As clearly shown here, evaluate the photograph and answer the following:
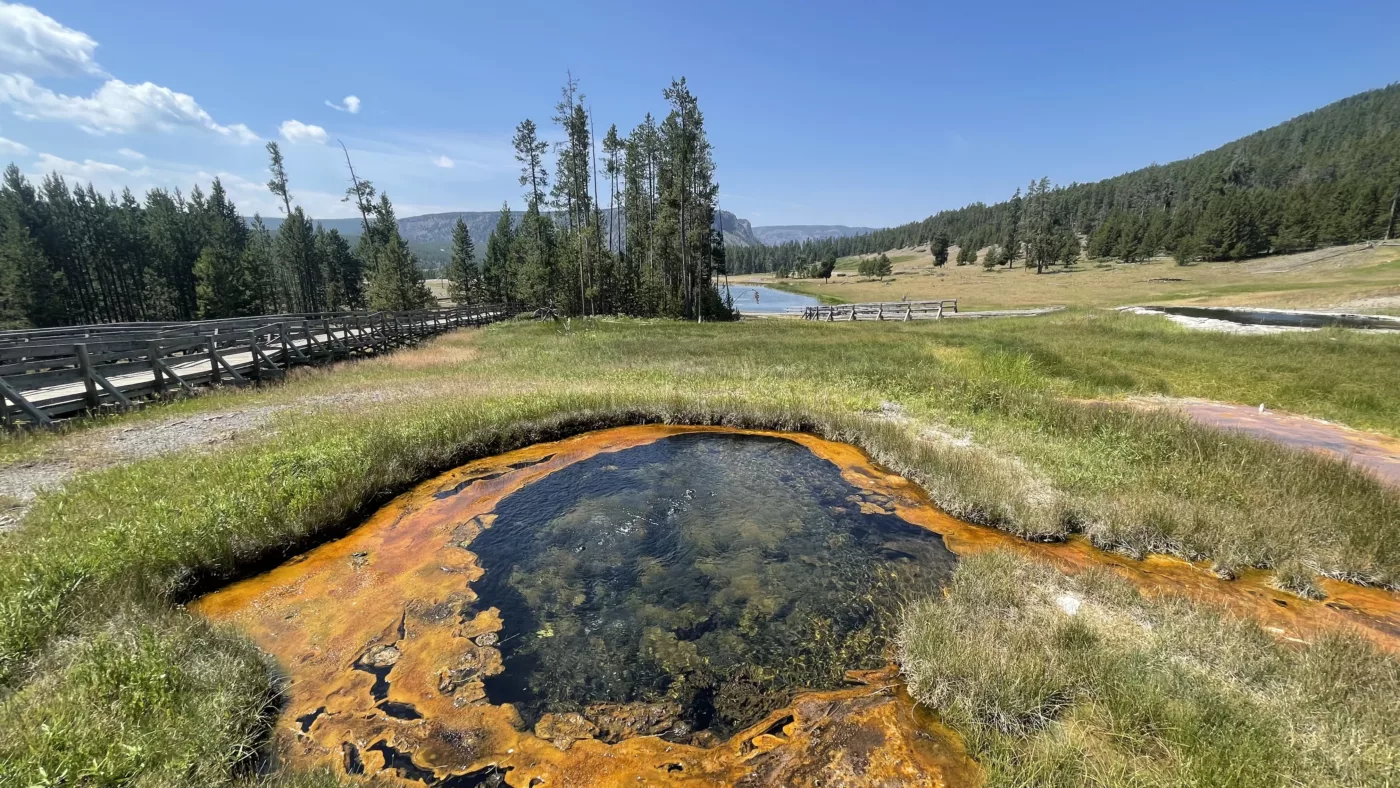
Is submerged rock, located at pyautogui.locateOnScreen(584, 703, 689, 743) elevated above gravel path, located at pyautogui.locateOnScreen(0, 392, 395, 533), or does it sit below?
below

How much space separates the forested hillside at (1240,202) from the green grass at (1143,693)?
4359 inches

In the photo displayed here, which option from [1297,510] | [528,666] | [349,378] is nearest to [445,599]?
[528,666]

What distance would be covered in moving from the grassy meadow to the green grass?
0.02 metres

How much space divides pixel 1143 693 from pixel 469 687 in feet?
19.6

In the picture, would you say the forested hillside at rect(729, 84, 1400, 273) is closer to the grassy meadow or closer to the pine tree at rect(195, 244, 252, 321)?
the grassy meadow

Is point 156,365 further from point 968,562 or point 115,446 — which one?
point 968,562

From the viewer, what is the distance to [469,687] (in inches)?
191

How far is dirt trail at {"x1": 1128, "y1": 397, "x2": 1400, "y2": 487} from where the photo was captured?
930 centimetres

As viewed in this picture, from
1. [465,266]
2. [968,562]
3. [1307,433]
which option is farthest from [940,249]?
[968,562]

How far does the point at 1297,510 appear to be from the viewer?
7031 millimetres

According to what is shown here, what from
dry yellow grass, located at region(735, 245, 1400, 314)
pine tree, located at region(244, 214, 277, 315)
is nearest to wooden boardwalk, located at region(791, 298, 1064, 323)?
dry yellow grass, located at region(735, 245, 1400, 314)

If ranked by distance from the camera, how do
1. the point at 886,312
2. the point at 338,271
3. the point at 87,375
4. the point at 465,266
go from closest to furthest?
the point at 87,375, the point at 886,312, the point at 465,266, the point at 338,271

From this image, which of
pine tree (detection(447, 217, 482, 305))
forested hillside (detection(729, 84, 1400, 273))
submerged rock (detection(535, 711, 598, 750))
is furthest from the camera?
forested hillside (detection(729, 84, 1400, 273))

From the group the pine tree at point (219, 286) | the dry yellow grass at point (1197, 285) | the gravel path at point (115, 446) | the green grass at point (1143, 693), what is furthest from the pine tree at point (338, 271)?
the green grass at point (1143, 693)
